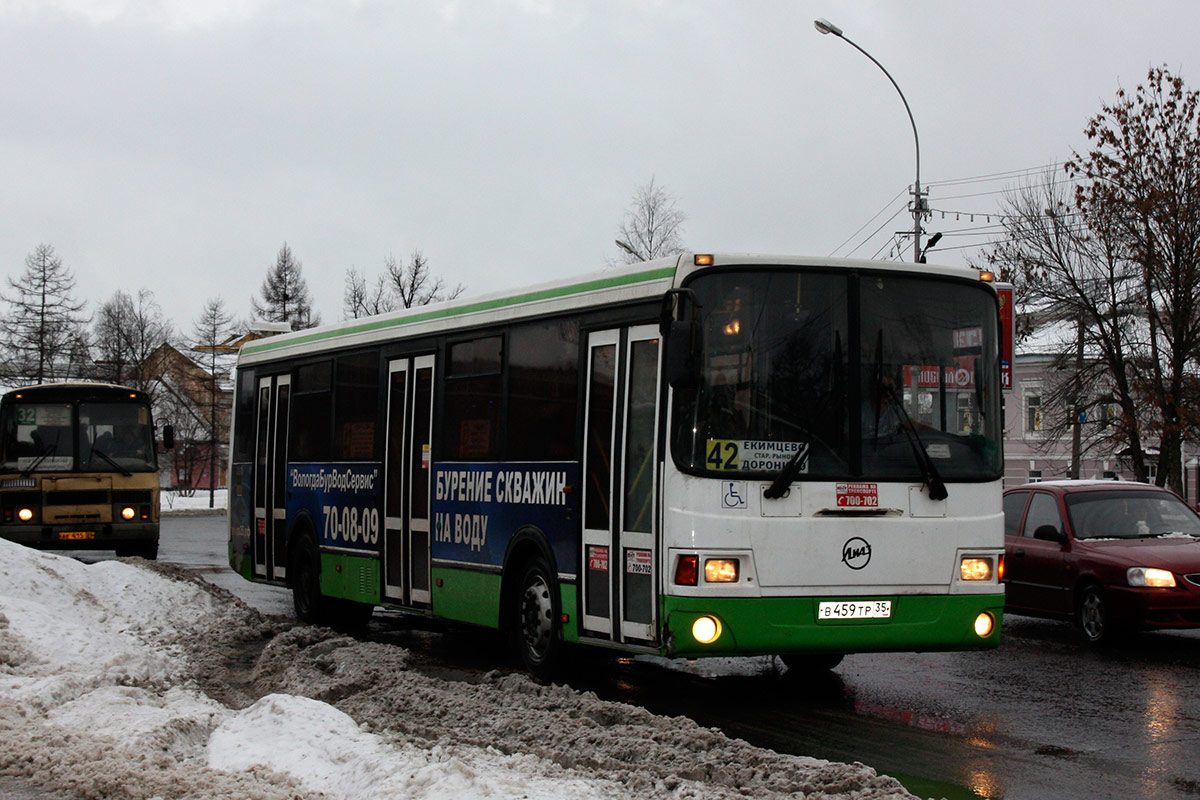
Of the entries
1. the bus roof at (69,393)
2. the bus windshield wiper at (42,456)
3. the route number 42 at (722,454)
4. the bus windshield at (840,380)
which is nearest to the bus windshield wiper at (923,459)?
the bus windshield at (840,380)

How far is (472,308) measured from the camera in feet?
39.0

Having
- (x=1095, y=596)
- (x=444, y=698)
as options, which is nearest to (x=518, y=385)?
(x=444, y=698)

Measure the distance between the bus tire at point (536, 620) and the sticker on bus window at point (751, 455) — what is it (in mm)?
1933

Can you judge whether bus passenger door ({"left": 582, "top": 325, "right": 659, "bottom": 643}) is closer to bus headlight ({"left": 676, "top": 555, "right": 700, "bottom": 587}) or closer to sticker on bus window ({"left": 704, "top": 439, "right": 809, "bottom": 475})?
bus headlight ({"left": 676, "top": 555, "right": 700, "bottom": 587})

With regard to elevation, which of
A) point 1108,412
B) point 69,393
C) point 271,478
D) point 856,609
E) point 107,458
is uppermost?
point 1108,412

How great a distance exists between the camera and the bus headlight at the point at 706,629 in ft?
28.4

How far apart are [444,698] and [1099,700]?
457 centimetres

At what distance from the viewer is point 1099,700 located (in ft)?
33.0

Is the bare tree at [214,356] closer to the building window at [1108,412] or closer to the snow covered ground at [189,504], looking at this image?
the snow covered ground at [189,504]

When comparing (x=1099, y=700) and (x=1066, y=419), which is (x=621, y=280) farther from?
(x=1066, y=419)

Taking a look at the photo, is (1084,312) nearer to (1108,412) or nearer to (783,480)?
(1108,412)

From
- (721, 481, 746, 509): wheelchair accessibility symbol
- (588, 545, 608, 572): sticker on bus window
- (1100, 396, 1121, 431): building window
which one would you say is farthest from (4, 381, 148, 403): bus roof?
(1100, 396, 1121, 431): building window

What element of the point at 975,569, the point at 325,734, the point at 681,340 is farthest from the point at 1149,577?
the point at 325,734

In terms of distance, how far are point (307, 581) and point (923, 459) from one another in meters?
7.88
